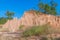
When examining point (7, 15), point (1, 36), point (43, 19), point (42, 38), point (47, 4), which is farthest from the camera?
point (7, 15)

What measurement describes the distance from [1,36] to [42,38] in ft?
9.78

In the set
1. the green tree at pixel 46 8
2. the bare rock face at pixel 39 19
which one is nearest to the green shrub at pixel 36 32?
the bare rock face at pixel 39 19

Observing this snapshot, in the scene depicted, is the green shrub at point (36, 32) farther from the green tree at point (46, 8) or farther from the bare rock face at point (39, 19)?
the green tree at point (46, 8)

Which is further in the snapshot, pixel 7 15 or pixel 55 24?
pixel 7 15

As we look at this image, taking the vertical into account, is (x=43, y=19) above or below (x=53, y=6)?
below

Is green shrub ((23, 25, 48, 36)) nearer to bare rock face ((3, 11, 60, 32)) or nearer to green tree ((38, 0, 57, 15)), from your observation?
bare rock face ((3, 11, 60, 32))

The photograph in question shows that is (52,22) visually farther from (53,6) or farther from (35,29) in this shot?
(53,6)

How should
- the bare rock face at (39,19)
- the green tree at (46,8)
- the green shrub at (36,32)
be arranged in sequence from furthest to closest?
the green tree at (46,8), the bare rock face at (39,19), the green shrub at (36,32)

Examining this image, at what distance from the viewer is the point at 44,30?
15.4 metres

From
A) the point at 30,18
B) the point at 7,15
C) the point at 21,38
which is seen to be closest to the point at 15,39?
the point at 21,38

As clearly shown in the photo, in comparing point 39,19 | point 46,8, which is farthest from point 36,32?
point 46,8

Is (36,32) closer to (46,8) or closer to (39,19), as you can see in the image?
(39,19)

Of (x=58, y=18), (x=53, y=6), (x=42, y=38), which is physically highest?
(x=53, y=6)

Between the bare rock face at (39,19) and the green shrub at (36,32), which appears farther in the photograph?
the bare rock face at (39,19)
